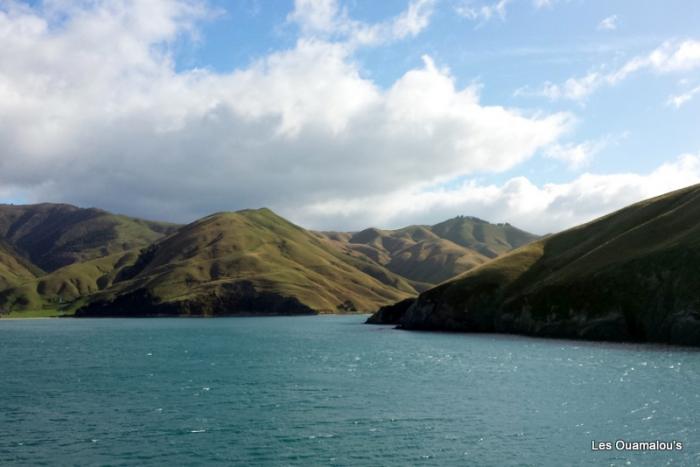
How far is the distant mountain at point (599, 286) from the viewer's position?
120312 millimetres

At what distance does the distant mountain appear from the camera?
120 m

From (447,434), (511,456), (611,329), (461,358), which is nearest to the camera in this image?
(511,456)

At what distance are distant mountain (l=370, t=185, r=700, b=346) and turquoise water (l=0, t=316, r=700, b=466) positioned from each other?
1639cm

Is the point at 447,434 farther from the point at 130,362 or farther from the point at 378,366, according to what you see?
the point at 130,362

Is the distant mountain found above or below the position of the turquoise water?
above

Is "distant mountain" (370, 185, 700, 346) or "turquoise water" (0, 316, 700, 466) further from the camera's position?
"distant mountain" (370, 185, 700, 346)

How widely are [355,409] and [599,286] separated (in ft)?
313

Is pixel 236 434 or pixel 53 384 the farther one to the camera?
pixel 53 384

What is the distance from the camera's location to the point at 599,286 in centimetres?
13538

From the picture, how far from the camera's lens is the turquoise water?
43.4 meters

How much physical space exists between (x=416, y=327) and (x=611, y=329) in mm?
78581

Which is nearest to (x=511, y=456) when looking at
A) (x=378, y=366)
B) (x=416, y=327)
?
(x=378, y=366)

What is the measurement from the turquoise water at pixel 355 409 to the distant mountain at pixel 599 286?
16394 mm

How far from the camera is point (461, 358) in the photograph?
10388cm
